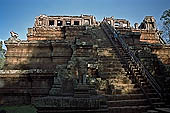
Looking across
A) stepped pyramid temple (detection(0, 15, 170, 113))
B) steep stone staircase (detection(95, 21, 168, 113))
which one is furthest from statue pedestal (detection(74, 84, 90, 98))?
steep stone staircase (detection(95, 21, 168, 113))

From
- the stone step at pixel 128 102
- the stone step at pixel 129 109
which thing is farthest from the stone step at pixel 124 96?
the stone step at pixel 129 109

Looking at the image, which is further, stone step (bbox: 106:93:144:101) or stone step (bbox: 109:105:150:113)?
stone step (bbox: 106:93:144:101)

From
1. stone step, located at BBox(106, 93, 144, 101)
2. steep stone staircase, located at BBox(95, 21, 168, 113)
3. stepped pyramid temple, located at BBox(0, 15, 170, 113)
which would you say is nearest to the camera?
stepped pyramid temple, located at BBox(0, 15, 170, 113)

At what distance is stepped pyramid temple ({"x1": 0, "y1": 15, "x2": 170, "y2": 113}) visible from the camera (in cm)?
461

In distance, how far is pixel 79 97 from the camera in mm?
4574

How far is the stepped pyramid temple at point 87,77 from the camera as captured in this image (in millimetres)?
4613

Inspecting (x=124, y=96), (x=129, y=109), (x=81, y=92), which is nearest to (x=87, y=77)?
(x=81, y=92)

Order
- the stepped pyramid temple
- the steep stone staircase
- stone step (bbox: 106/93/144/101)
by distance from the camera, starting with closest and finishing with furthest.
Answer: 1. the stepped pyramid temple
2. the steep stone staircase
3. stone step (bbox: 106/93/144/101)

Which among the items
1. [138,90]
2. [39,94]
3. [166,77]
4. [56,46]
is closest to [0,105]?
[39,94]

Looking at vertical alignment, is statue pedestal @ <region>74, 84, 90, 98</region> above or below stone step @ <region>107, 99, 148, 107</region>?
above

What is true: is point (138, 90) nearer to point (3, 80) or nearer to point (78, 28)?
point (3, 80)

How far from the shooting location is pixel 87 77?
609 cm

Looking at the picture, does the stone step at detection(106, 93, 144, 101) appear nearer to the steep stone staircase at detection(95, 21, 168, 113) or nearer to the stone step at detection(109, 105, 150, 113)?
the steep stone staircase at detection(95, 21, 168, 113)

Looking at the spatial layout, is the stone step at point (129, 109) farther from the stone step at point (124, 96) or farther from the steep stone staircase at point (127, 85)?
the stone step at point (124, 96)
